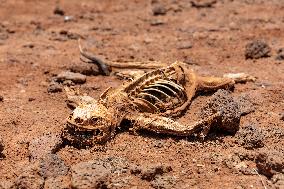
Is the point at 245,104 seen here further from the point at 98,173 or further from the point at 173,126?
the point at 98,173

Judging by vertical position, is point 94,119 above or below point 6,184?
above

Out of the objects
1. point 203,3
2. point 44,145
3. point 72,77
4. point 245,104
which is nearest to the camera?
point 44,145

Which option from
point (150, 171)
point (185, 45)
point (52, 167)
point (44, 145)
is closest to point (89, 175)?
point (52, 167)

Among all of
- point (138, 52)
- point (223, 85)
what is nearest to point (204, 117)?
point (223, 85)

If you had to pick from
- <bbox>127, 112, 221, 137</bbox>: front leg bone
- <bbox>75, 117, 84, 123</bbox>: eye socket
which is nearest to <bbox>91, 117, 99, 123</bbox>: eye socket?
<bbox>75, 117, 84, 123</bbox>: eye socket

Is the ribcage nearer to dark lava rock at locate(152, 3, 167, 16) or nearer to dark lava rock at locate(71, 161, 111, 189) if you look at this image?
dark lava rock at locate(71, 161, 111, 189)

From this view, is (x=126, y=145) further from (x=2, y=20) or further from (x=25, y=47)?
(x=2, y=20)
